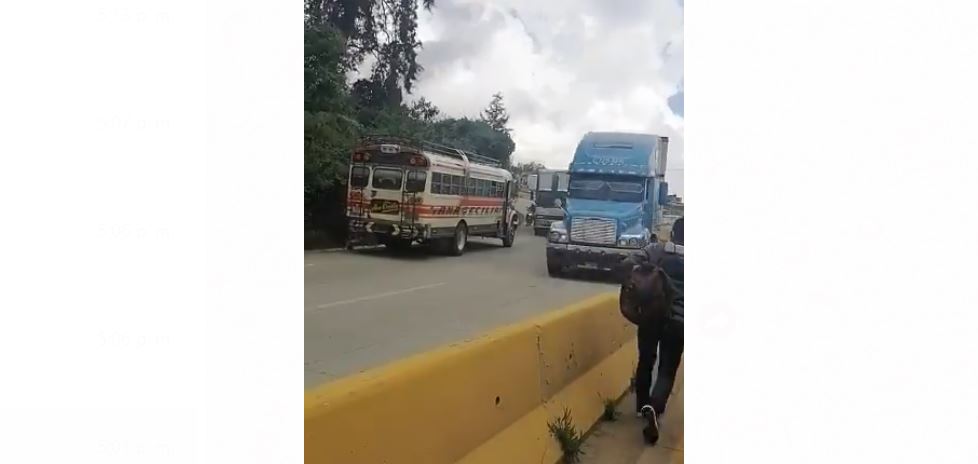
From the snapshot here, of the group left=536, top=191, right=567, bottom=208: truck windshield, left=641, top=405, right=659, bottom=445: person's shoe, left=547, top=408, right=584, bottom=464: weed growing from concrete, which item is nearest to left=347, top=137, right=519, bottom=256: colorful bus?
left=536, top=191, right=567, bottom=208: truck windshield

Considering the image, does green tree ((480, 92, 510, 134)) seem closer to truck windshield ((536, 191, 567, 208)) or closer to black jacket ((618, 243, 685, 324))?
truck windshield ((536, 191, 567, 208))

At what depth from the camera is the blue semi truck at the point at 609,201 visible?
5.81 ft

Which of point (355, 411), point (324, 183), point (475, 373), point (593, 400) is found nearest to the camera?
point (355, 411)

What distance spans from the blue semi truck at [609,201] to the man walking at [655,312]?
0.20ft

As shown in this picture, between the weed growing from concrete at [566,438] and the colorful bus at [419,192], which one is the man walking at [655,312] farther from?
the colorful bus at [419,192]

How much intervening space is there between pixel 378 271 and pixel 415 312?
0.48 feet

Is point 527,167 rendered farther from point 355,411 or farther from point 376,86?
point 355,411

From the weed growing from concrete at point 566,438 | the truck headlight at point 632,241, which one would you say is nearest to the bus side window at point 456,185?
the truck headlight at point 632,241

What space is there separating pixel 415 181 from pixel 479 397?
66 centimetres

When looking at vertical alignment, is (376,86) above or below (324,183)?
above

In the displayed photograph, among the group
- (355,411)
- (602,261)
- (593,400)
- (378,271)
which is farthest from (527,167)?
(593,400)

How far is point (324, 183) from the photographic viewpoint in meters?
1.60

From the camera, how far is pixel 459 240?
1715 mm

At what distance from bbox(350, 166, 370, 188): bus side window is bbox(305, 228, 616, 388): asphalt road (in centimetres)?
17
